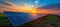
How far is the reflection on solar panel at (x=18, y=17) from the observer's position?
159 cm

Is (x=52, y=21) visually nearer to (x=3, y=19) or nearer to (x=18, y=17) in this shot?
(x=18, y=17)

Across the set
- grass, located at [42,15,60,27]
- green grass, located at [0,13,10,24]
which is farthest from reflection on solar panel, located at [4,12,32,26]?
grass, located at [42,15,60,27]

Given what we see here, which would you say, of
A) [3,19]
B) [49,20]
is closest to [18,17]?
[3,19]

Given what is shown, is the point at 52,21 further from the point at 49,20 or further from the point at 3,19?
the point at 3,19

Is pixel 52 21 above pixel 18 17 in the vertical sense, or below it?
below

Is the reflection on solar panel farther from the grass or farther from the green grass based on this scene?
the grass

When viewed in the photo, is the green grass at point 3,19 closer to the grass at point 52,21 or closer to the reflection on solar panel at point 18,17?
the reflection on solar panel at point 18,17

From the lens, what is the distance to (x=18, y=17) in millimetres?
1644

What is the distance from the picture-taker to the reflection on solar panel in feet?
5.23

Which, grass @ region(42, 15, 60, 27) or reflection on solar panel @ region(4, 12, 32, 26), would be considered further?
grass @ region(42, 15, 60, 27)

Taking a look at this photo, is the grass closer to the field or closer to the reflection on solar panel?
the field

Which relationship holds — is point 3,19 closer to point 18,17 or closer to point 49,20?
point 18,17

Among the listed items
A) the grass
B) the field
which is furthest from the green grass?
the grass

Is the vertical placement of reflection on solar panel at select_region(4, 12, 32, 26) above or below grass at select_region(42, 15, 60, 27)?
above
